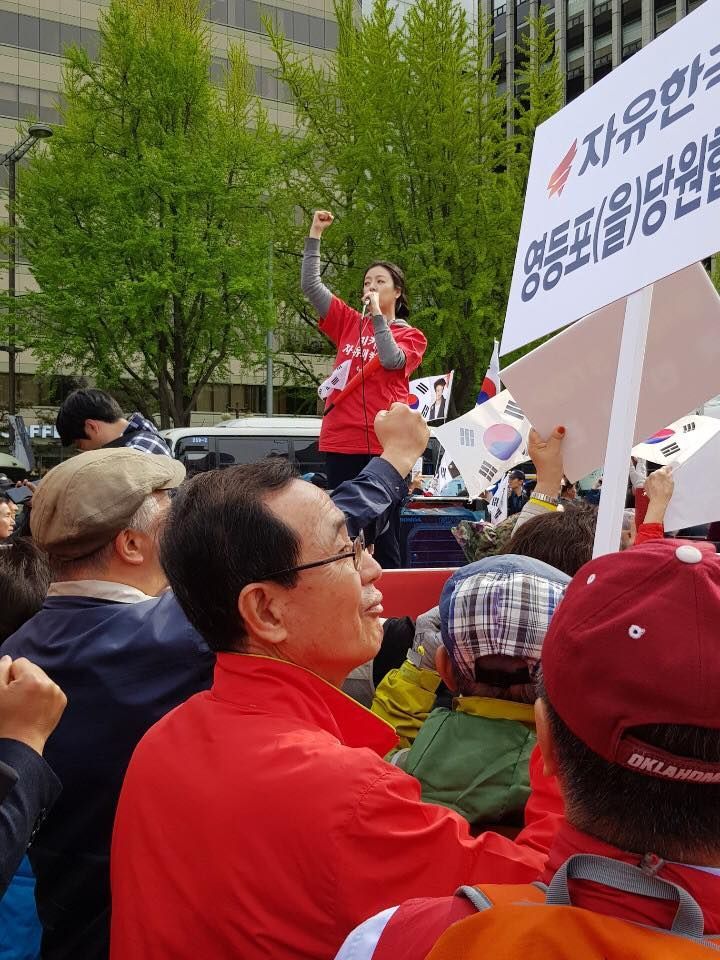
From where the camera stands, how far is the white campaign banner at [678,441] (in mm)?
4719

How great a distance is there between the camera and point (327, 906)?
4.04ft

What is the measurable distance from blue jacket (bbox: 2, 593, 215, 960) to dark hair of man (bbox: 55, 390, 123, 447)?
294 cm

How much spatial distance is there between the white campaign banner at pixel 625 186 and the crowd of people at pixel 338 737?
591 mm

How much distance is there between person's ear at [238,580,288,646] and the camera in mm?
1586

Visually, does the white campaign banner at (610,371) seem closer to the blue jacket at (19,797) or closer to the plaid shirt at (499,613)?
the plaid shirt at (499,613)

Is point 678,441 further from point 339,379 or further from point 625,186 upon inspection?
point 625,186

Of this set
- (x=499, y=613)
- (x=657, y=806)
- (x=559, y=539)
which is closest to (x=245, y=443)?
(x=559, y=539)

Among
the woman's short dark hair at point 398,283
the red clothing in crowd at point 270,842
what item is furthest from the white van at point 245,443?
the red clothing in crowd at point 270,842

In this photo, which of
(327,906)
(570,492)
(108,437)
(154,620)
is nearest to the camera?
(327,906)

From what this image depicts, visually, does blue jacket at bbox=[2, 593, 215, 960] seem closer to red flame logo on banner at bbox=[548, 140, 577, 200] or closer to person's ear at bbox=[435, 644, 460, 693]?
person's ear at bbox=[435, 644, 460, 693]

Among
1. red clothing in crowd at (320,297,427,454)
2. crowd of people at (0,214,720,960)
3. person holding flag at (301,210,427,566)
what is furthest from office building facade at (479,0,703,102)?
crowd of people at (0,214,720,960)

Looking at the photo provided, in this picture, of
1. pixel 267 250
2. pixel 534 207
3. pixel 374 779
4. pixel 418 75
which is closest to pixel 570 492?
pixel 534 207

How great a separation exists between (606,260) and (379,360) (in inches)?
112

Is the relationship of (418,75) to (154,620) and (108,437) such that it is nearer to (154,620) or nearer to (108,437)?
(108,437)
